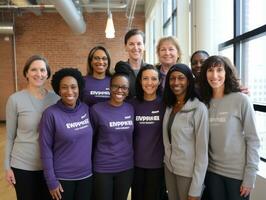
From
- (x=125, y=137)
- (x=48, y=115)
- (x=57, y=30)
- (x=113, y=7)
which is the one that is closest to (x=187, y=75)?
(x=125, y=137)

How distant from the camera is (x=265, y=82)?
284cm

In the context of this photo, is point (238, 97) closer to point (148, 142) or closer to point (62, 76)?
point (148, 142)

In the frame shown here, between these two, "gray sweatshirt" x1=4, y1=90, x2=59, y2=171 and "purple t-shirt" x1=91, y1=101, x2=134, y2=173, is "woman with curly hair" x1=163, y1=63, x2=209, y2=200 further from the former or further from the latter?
"gray sweatshirt" x1=4, y1=90, x2=59, y2=171

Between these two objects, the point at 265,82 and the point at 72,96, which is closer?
the point at 72,96

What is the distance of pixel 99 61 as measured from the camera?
2.49 metres

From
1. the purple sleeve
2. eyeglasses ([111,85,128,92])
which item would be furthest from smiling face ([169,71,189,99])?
the purple sleeve

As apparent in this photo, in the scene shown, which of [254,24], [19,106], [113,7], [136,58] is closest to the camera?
[19,106]

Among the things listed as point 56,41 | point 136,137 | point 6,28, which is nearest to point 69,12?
point 56,41

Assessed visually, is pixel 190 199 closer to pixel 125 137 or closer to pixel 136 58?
pixel 125 137

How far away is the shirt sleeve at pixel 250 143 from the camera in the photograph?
1.85 metres

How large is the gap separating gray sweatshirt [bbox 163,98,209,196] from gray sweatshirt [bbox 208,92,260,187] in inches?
3.3

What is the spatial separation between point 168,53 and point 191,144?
1003 millimetres

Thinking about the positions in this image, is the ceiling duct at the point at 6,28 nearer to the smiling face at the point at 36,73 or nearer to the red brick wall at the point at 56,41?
the red brick wall at the point at 56,41

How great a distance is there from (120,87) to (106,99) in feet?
0.99
